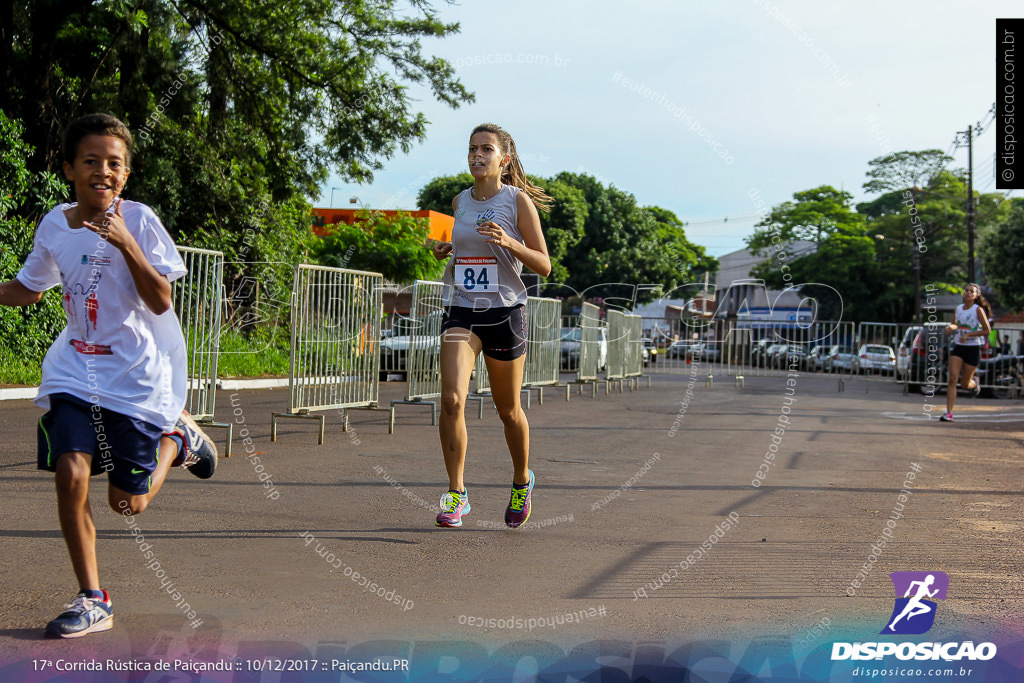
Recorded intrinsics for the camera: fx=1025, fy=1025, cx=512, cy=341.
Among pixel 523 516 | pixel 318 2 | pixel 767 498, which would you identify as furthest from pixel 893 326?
pixel 523 516

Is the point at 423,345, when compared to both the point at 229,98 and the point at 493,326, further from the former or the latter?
the point at 229,98

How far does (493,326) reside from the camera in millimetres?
5406

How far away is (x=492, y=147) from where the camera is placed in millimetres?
5461

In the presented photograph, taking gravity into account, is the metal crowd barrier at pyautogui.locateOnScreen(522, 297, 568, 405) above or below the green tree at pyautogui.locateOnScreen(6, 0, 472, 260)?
below

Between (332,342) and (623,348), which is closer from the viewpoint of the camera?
(332,342)

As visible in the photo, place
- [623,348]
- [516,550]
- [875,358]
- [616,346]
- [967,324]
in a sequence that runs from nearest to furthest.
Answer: [516,550] < [967,324] < [616,346] < [623,348] < [875,358]

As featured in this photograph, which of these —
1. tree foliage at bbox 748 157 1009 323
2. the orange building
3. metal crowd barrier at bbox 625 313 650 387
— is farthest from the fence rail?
tree foliage at bbox 748 157 1009 323

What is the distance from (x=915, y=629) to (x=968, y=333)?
36.3 feet

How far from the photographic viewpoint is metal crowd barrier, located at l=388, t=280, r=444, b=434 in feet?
39.0

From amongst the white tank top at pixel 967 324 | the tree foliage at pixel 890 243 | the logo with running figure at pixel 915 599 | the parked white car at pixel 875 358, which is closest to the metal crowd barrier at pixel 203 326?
the logo with running figure at pixel 915 599

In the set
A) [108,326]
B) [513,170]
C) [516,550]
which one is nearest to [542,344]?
[513,170]

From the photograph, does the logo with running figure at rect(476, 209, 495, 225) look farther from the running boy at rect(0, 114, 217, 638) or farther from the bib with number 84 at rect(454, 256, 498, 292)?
the running boy at rect(0, 114, 217, 638)

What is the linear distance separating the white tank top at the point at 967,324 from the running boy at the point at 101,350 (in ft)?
40.3

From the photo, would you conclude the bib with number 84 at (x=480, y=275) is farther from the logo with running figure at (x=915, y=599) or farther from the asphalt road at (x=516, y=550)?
the logo with running figure at (x=915, y=599)
